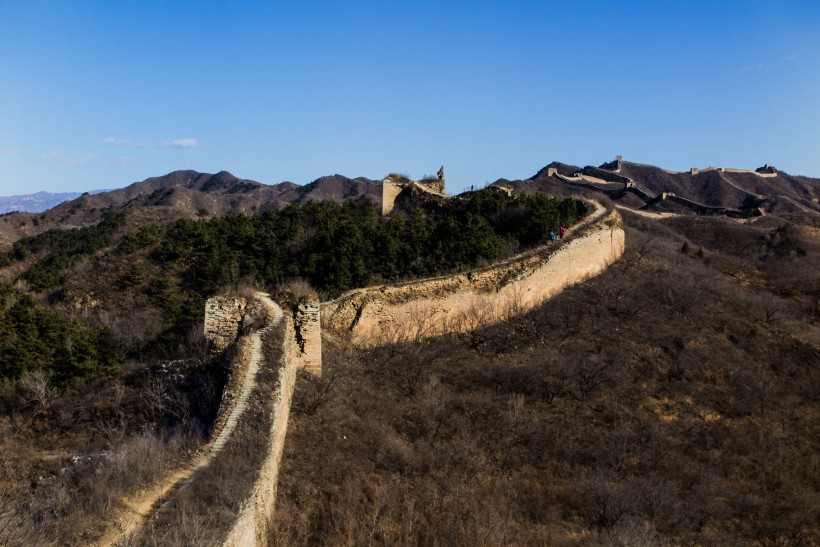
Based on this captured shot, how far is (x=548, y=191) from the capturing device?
68000 mm

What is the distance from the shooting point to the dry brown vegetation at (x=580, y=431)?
9.35 m

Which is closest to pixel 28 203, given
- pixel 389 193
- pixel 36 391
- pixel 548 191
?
pixel 548 191

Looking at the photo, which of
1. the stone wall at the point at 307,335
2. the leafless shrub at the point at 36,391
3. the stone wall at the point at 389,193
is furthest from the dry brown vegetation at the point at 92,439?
the stone wall at the point at 389,193

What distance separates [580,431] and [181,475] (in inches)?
318

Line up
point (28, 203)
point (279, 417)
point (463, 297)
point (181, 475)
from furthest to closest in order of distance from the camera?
point (28, 203)
point (463, 297)
point (279, 417)
point (181, 475)

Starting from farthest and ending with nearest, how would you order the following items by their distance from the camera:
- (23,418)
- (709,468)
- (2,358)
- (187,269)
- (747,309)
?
(187,269), (747,309), (2,358), (709,468), (23,418)

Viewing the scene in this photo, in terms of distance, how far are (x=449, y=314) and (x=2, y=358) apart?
32.8ft

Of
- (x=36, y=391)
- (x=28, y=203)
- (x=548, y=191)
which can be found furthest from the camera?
(x=28, y=203)

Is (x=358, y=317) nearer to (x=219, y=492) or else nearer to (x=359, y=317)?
(x=359, y=317)

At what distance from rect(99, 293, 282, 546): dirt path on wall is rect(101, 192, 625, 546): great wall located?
1 centimetres

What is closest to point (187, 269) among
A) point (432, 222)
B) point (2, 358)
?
point (432, 222)

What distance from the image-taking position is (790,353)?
59.6 feet

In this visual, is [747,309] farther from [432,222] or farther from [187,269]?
[187,269]

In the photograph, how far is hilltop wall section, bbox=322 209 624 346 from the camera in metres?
15.7
